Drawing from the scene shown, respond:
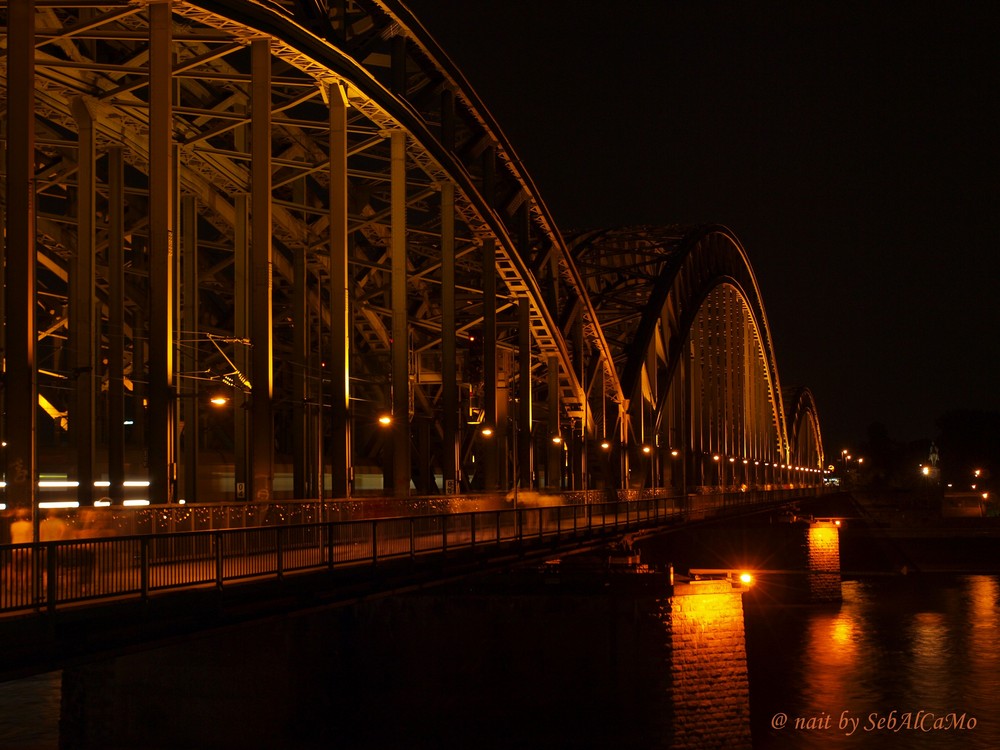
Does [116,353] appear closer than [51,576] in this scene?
No

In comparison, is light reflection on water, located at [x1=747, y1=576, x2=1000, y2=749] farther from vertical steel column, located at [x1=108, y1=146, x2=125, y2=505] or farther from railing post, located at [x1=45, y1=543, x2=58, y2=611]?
railing post, located at [x1=45, y1=543, x2=58, y2=611]

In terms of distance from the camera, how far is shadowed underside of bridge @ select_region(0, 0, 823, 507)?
24.6 meters

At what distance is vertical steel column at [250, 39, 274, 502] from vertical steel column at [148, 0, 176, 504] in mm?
1795

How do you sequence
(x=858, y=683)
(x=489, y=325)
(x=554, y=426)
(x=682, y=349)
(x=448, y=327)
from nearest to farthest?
(x=448, y=327)
(x=858, y=683)
(x=489, y=325)
(x=554, y=426)
(x=682, y=349)

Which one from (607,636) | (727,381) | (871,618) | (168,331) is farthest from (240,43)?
(727,381)

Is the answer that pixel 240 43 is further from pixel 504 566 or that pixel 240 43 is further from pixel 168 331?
pixel 504 566

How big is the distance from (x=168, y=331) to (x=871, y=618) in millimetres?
38515

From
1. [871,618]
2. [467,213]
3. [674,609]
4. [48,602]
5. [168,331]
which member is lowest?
[871,618]

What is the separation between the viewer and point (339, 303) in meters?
30.1

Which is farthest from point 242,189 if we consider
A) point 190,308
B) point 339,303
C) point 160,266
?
point 160,266

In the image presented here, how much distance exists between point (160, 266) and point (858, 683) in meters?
25.1

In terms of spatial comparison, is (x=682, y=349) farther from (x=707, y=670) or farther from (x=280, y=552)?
(x=280, y=552)

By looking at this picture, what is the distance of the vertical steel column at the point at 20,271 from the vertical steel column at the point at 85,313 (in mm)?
8184

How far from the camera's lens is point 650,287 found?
3019 inches
